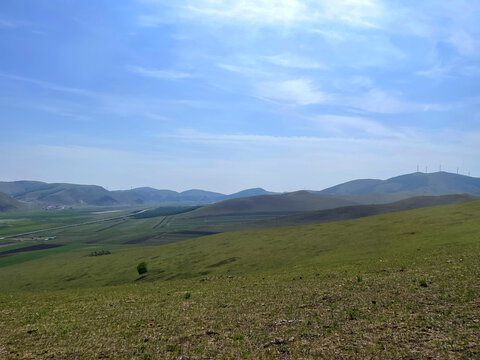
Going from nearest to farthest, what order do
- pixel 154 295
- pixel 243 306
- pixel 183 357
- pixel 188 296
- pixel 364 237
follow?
pixel 183 357 → pixel 243 306 → pixel 188 296 → pixel 154 295 → pixel 364 237

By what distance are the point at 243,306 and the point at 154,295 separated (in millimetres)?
14204

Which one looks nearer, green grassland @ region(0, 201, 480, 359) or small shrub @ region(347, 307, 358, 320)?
green grassland @ region(0, 201, 480, 359)

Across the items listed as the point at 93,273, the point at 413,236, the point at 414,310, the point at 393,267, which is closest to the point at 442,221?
the point at 413,236

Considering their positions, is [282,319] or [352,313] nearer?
[352,313]

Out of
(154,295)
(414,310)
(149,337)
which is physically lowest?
(154,295)

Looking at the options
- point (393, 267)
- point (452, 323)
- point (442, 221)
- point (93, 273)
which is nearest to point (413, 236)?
point (442, 221)

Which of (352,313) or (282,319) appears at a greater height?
(352,313)

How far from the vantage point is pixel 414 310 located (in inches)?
811

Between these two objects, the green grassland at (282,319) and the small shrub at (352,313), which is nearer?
the green grassland at (282,319)

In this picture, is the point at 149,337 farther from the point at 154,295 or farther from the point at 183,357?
the point at 154,295

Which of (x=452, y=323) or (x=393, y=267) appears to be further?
(x=393, y=267)

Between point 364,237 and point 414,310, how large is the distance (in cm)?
6336

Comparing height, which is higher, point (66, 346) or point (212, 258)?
point (66, 346)

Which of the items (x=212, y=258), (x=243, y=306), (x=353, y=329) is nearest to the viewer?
(x=353, y=329)
